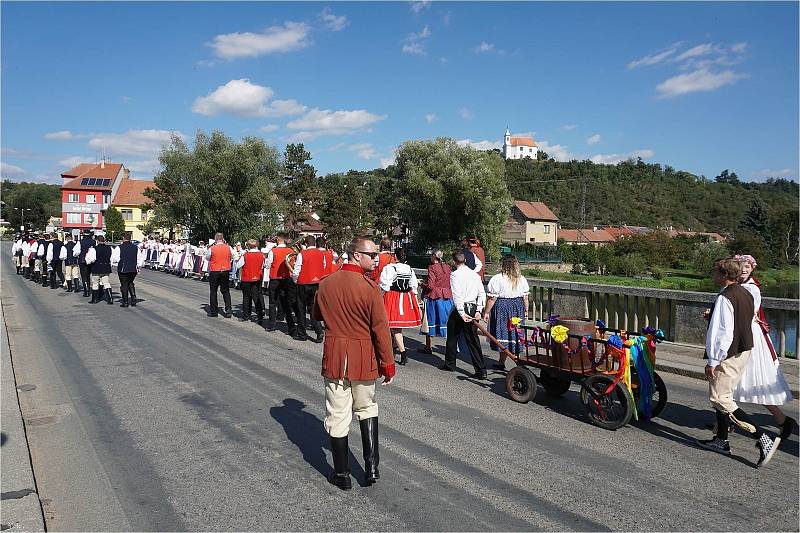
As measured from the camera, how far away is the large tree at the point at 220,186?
4106 centimetres

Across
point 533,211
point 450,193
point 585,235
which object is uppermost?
point 533,211

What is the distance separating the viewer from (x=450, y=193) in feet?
148

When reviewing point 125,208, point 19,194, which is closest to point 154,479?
point 125,208

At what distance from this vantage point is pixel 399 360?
32.6ft

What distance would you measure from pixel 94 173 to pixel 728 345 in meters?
106

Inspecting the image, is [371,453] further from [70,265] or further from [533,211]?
[533,211]

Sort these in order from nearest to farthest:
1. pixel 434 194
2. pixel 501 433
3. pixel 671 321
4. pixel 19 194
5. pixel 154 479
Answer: pixel 154 479 → pixel 501 433 → pixel 671 321 → pixel 434 194 → pixel 19 194

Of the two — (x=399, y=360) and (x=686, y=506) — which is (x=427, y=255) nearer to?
(x=399, y=360)

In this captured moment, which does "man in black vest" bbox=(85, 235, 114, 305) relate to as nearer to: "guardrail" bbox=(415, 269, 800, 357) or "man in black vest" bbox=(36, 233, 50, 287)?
"man in black vest" bbox=(36, 233, 50, 287)

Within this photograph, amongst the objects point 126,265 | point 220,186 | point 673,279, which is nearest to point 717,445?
point 126,265

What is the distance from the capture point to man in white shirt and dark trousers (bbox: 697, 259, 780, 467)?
564 centimetres

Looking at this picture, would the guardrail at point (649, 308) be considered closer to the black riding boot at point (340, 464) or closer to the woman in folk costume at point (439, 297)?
the woman in folk costume at point (439, 297)

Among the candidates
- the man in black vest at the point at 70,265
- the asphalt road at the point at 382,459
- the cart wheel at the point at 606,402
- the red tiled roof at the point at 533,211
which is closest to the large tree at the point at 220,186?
the man in black vest at the point at 70,265

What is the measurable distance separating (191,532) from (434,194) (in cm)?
4093
